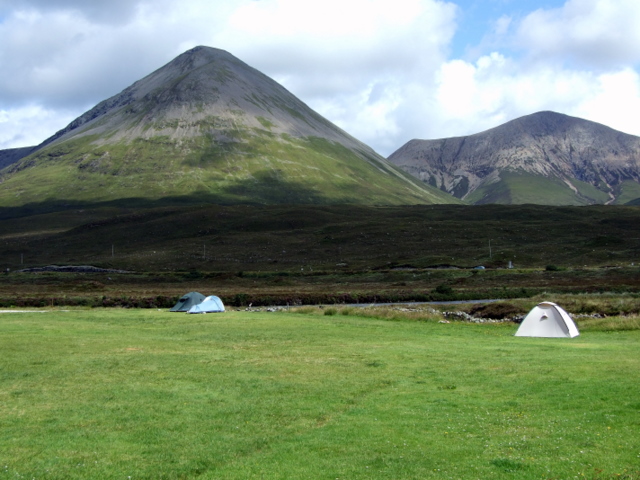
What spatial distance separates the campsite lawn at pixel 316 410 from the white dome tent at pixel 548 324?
5516mm

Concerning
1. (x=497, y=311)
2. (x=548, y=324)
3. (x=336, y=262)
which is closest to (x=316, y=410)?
(x=548, y=324)

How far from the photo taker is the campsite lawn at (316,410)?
45.9ft

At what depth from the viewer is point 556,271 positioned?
325 feet

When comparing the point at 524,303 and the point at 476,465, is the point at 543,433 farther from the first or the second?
the point at 524,303

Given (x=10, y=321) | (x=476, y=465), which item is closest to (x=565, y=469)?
(x=476, y=465)

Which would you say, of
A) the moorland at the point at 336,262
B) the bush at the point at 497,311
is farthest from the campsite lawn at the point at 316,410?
the moorland at the point at 336,262

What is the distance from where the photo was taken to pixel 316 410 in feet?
63.2

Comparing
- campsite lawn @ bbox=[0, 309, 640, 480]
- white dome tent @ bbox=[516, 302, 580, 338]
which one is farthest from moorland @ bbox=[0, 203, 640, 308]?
campsite lawn @ bbox=[0, 309, 640, 480]

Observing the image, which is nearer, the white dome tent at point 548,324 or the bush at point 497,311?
the white dome tent at point 548,324

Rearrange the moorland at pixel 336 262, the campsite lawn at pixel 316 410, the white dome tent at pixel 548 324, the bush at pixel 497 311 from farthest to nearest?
the moorland at pixel 336 262, the bush at pixel 497 311, the white dome tent at pixel 548 324, the campsite lawn at pixel 316 410

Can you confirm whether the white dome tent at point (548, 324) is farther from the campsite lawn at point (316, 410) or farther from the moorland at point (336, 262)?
the moorland at point (336, 262)

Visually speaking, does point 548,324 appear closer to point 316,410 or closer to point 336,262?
point 316,410

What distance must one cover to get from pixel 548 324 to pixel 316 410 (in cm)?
2757

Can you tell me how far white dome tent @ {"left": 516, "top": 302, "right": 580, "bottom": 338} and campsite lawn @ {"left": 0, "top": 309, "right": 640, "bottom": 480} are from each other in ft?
18.1
